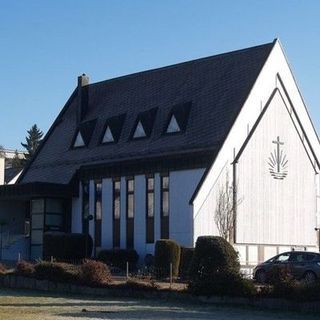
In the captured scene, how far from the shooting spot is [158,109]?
50.7 metres

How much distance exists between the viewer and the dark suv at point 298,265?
34.0 meters

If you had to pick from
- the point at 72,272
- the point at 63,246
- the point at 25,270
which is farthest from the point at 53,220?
the point at 72,272

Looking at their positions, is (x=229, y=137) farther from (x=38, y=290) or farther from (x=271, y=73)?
(x=38, y=290)

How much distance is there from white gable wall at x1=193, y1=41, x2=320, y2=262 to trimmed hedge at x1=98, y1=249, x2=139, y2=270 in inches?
185

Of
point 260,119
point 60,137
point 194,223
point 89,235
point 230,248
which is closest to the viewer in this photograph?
point 230,248

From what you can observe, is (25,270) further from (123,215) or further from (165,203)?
(123,215)

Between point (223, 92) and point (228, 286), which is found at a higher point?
point (223, 92)

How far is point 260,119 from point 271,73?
3.42 metres

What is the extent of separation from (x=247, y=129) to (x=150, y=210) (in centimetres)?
732

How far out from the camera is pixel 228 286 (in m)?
27.8

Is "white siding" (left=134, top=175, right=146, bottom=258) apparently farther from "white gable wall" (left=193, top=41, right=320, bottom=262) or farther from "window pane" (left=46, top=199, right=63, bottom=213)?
"window pane" (left=46, top=199, right=63, bottom=213)

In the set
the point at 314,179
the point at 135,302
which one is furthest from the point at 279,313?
the point at 314,179

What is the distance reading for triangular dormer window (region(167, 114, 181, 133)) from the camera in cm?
4791

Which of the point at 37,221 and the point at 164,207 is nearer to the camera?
the point at 164,207
